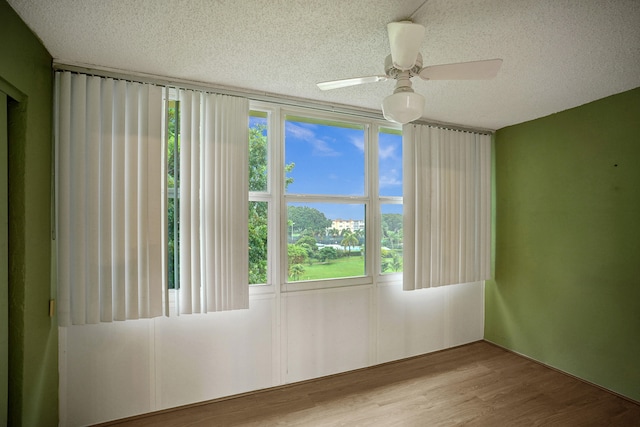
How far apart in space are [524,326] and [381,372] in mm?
1710

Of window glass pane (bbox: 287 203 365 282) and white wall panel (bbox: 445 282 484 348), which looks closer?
window glass pane (bbox: 287 203 365 282)

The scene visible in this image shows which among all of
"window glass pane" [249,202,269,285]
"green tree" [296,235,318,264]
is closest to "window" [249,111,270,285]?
"window glass pane" [249,202,269,285]

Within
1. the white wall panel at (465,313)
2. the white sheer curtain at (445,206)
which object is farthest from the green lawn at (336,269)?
the white wall panel at (465,313)

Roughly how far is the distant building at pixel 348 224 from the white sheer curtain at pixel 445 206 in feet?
1.58

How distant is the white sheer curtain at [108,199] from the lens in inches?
78.8

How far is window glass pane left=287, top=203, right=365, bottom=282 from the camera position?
9.09ft

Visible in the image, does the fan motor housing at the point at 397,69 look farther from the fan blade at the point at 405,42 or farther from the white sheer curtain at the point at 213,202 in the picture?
the white sheer curtain at the point at 213,202

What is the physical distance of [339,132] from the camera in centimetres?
299

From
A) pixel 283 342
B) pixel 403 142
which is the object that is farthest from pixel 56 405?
pixel 403 142

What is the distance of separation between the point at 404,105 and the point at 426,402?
2.35 metres

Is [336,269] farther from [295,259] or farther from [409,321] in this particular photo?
[409,321]

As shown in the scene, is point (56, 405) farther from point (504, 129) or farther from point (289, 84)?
point (504, 129)

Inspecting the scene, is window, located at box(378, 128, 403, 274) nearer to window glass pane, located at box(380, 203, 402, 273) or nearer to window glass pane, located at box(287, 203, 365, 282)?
window glass pane, located at box(380, 203, 402, 273)

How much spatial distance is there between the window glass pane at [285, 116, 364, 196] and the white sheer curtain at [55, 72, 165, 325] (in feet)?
3.58
